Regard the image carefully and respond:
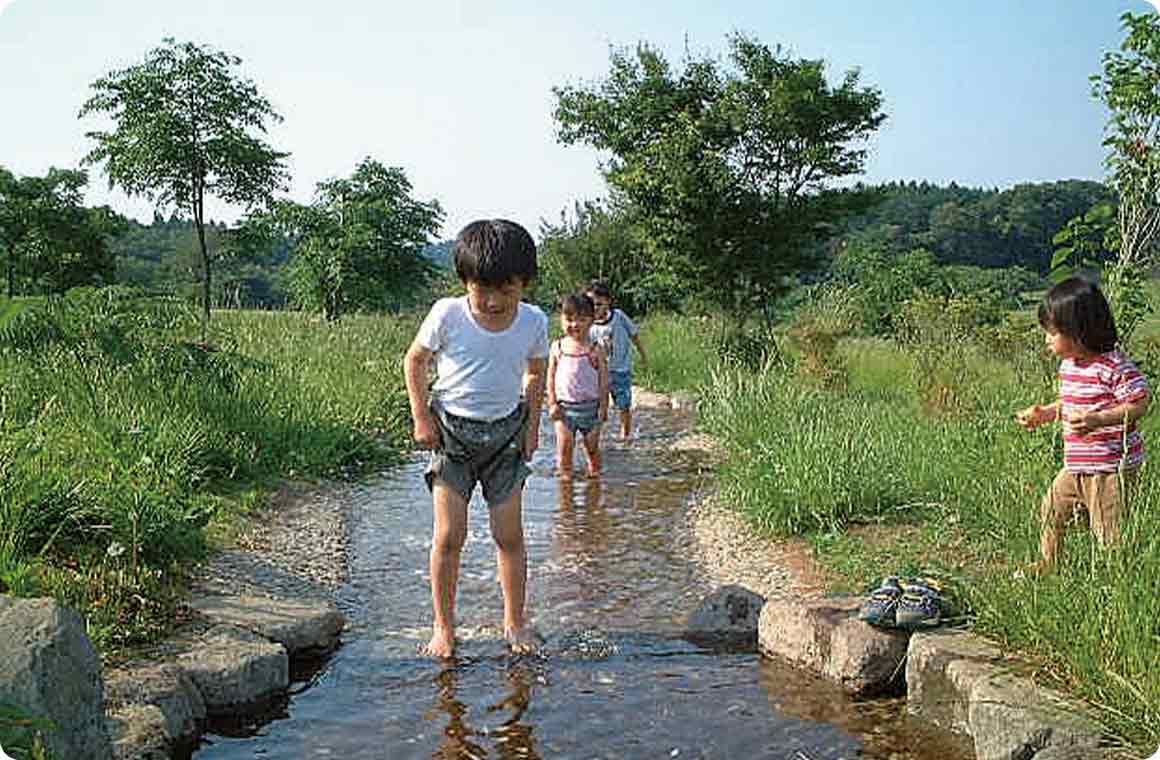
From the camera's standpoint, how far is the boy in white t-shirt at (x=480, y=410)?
4.46m

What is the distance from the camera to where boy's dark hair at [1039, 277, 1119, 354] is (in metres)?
4.68

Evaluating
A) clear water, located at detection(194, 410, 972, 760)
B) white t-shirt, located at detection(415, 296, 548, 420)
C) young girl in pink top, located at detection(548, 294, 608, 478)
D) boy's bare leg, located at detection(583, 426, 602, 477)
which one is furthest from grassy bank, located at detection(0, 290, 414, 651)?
boy's bare leg, located at detection(583, 426, 602, 477)

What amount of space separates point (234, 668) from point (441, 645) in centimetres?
86

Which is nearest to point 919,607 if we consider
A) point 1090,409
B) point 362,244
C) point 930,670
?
point 930,670

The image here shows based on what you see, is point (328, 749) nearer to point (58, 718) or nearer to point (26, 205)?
point (58, 718)

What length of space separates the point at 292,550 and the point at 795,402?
4.34 metres

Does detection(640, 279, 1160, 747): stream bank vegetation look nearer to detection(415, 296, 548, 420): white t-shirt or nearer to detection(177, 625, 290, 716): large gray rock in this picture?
detection(415, 296, 548, 420): white t-shirt

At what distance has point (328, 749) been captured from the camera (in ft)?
12.2

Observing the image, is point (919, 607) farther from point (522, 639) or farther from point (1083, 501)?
point (522, 639)

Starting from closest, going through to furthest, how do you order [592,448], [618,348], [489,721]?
[489,721] < [592,448] < [618,348]

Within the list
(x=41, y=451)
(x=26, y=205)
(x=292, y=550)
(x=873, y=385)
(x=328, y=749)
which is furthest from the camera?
(x=26, y=205)

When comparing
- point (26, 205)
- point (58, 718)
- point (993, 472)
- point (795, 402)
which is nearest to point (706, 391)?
point (795, 402)

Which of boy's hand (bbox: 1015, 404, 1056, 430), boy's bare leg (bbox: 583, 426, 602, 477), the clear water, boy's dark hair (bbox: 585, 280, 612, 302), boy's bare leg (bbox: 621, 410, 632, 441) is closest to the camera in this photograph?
the clear water

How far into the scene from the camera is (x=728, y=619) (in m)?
4.93
